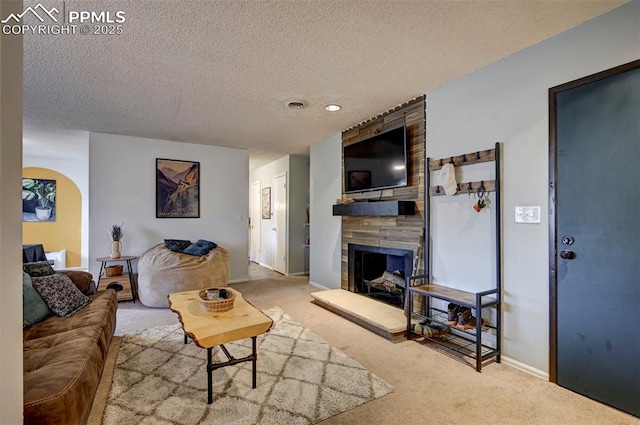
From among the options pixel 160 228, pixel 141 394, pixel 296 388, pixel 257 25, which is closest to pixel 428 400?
pixel 296 388

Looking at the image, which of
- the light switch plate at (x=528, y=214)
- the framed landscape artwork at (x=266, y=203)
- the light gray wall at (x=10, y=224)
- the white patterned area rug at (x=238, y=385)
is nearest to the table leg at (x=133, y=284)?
the white patterned area rug at (x=238, y=385)

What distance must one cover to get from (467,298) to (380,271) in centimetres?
170

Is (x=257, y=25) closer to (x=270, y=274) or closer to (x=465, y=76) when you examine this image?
(x=465, y=76)

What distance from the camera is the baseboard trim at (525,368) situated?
2145 millimetres

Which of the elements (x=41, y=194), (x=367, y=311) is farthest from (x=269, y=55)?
(x=41, y=194)

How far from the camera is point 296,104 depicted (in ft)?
10.8

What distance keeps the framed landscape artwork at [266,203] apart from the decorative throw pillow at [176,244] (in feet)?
8.04

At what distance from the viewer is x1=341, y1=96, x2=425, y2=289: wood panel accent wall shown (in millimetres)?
3174

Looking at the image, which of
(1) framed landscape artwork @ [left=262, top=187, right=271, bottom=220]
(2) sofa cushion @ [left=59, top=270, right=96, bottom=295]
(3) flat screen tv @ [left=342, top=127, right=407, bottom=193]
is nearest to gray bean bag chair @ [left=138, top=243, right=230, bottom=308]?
(2) sofa cushion @ [left=59, top=270, right=96, bottom=295]

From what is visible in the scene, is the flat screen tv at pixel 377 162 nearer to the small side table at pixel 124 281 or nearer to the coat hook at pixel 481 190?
the coat hook at pixel 481 190

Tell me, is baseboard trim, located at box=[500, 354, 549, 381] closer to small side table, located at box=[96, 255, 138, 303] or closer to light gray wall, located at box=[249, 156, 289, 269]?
small side table, located at box=[96, 255, 138, 303]

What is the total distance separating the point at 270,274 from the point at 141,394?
423 centimetres

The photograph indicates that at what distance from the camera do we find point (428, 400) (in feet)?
6.26

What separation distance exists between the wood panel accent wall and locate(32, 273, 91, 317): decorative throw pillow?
9.48 ft
